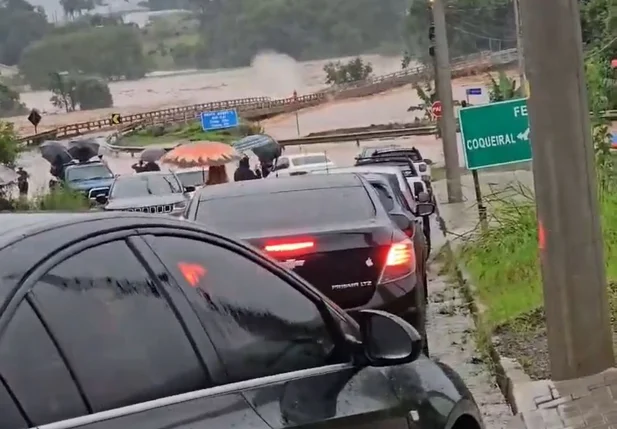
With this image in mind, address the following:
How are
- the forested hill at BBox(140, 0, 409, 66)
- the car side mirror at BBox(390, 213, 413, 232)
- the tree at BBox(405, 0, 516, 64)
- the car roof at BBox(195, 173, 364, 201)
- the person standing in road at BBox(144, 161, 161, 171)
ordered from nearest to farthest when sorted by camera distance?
Result: the car roof at BBox(195, 173, 364, 201) → the car side mirror at BBox(390, 213, 413, 232) → the person standing in road at BBox(144, 161, 161, 171) → the tree at BBox(405, 0, 516, 64) → the forested hill at BBox(140, 0, 409, 66)

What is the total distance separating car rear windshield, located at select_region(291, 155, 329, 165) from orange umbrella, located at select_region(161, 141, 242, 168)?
6.64ft

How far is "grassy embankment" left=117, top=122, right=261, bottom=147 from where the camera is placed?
6378cm

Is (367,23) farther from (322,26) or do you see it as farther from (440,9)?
(440,9)

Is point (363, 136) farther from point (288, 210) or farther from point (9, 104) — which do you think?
point (288, 210)

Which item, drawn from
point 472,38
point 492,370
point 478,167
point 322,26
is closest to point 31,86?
point 322,26

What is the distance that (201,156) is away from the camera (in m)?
37.8

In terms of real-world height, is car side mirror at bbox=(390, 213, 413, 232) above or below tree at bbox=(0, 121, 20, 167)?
above

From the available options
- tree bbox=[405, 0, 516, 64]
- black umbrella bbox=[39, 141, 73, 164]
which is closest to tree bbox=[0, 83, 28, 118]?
black umbrella bbox=[39, 141, 73, 164]

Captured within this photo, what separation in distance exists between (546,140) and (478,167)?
24.4 feet

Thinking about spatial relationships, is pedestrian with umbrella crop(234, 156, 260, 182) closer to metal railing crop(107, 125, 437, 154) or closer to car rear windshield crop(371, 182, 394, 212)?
car rear windshield crop(371, 182, 394, 212)

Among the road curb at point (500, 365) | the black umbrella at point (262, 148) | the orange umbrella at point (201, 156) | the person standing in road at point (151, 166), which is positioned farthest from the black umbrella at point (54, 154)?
the road curb at point (500, 365)

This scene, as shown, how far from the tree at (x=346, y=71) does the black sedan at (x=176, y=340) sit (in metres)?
72.5

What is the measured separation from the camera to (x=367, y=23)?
78.2 metres

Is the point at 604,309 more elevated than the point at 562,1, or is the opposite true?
the point at 562,1
